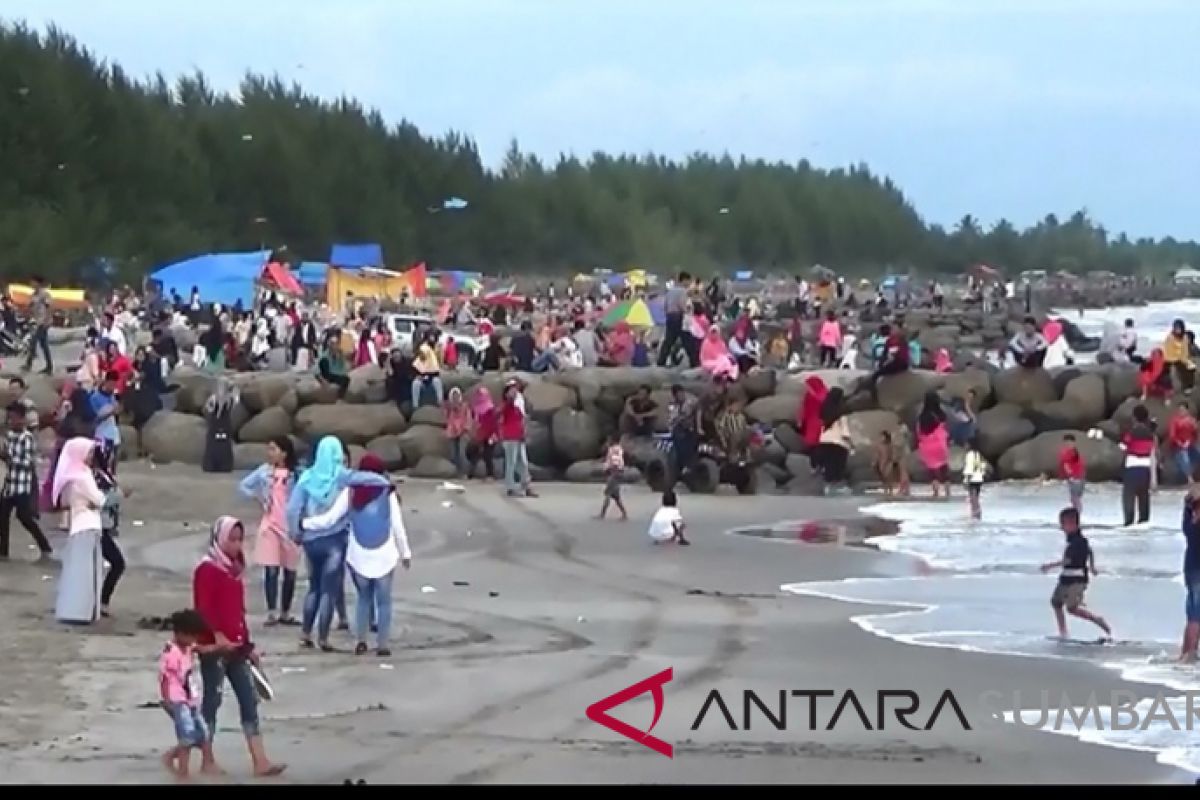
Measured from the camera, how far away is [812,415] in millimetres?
29953

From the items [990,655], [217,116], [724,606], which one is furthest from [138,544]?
[217,116]

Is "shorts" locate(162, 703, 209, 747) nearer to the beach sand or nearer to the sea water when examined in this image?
the beach sand

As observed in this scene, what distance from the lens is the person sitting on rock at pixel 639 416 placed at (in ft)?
94.3

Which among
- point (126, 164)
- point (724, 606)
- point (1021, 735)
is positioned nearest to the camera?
point (1021, 735)

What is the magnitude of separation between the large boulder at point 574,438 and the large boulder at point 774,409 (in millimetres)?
2202

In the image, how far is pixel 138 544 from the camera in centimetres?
2134

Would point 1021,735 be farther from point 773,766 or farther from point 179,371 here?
point 179,371

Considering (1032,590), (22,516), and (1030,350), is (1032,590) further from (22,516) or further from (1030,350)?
(1030,350)

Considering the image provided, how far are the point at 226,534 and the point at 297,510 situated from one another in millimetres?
3739

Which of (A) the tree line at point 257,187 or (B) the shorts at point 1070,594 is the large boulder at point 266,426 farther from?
(A) the tree line at point 257,187

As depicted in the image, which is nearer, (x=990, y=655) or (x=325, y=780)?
(x=325, y=780)

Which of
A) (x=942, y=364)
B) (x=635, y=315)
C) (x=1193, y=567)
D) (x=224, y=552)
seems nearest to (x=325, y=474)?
(x=224, y=552)

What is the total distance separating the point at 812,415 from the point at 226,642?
66.3ft

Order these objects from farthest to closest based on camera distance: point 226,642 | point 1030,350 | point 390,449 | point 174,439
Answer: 1. point 1030,350
2. point 390,449
3. point 174,439
4. point 226,642
